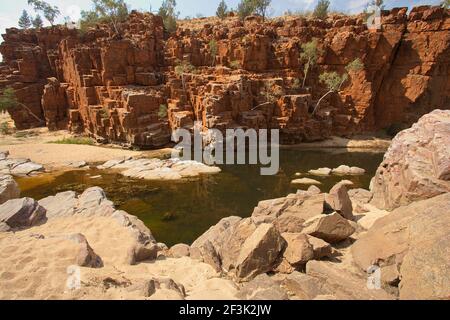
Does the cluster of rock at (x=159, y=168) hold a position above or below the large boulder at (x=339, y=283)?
below

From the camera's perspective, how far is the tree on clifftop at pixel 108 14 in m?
39.5

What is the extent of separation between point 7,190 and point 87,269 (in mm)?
7718

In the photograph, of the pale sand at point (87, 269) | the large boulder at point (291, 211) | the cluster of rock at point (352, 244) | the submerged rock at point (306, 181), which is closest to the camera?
the cluster of rock at point (352, 244)

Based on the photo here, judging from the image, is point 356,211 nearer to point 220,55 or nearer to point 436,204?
point 436,204

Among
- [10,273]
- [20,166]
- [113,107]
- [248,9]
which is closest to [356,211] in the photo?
[10,273]

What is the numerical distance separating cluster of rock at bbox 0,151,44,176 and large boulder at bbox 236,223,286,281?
874 inches

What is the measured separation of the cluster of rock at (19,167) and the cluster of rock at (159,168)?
4.95 meters

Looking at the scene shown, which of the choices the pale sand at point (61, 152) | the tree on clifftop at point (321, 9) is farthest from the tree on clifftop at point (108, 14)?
the tree on clifftop at point (321, 9)

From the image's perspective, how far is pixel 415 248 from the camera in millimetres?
5773

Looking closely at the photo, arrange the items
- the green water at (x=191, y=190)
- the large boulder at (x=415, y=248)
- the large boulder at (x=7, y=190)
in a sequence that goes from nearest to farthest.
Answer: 1. the large boulder at (x=415, y=248)
2. the large boulder at (x=7, y=190)
3. the green water at (x=191, y=190)

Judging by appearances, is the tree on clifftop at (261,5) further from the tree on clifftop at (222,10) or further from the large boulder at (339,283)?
the large boulder at (339,283)

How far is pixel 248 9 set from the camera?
48.8 metres

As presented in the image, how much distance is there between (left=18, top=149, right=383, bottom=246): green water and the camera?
1426 cm
